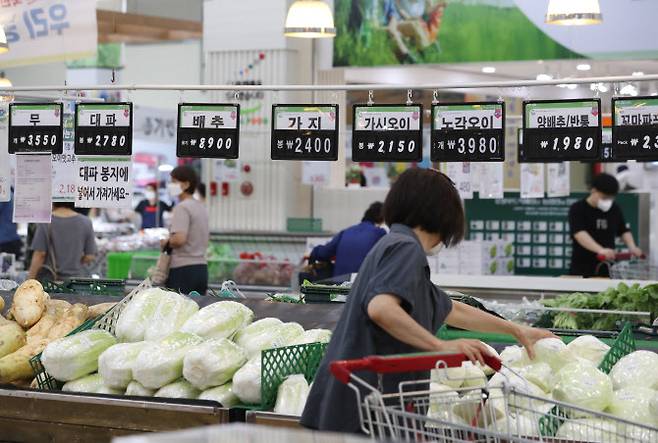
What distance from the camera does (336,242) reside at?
367 inches

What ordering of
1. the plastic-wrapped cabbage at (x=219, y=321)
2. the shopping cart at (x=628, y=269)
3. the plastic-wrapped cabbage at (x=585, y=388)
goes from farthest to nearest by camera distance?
the shopping cart at (x=628, y=269) < the plastic-wrapped cabbage at (x=219, y=321) < the plastic-wrapped cabbage at (x=585, y=388)

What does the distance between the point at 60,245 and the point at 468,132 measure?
13.1 ft

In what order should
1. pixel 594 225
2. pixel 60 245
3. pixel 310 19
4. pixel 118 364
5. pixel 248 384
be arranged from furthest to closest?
pixel 594 225 → pixel 60 245 → pixel 310 19 → pixel 118 364 → pixel 248 384

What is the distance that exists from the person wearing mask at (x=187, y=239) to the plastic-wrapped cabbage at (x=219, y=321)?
Answer: 12.8ft

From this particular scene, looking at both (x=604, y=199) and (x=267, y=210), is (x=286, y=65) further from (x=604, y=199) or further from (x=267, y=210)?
(x=604, y=199)

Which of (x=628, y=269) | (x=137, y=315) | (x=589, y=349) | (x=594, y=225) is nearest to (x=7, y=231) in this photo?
(x=594, y=225)

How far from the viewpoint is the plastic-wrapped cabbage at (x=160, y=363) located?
168 inches

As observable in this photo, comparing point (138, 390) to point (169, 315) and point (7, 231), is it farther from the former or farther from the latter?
point (7, 231)

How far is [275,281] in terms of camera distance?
35.6 feet

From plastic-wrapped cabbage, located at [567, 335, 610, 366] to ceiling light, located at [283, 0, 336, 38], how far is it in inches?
170

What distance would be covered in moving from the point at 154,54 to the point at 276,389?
1809 cm

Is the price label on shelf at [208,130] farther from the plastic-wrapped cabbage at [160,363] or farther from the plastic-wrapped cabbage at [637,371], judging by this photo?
the plastic-wrapped cabbage at [637,371]

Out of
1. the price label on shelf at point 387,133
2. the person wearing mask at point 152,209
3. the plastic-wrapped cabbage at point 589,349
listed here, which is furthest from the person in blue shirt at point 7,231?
the plastic-wrapped cabbage at point 589,349

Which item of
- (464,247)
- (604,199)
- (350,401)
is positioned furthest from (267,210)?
(350,401)
